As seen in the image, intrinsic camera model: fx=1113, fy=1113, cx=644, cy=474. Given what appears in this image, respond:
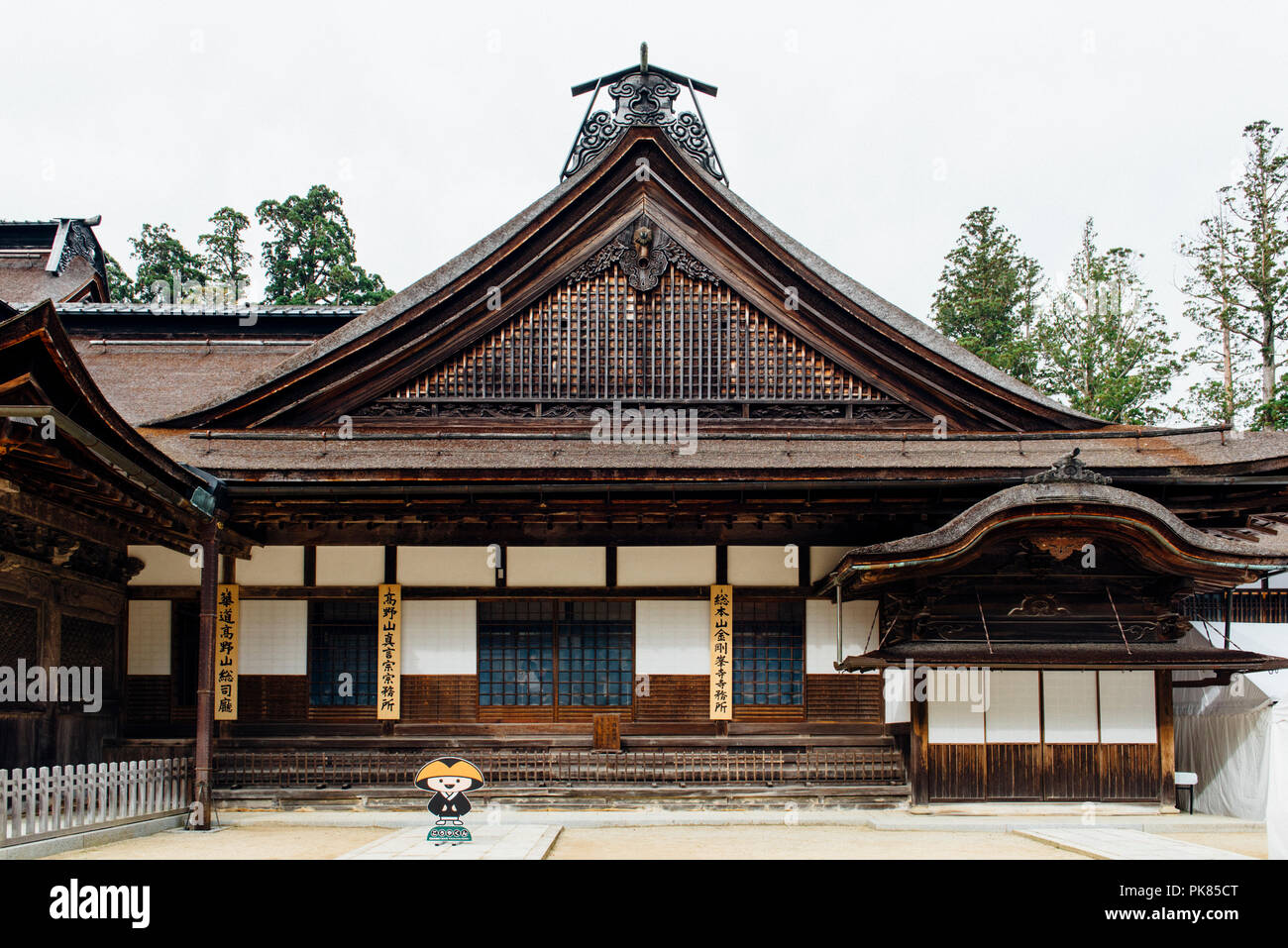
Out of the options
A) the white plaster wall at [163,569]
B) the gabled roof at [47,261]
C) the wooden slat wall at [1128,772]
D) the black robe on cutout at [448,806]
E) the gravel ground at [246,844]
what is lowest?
the gravel ground at [246,844]

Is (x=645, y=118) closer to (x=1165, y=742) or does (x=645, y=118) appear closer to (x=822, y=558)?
(x=822, y=558)

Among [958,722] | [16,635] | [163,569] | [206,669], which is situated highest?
[163,569]

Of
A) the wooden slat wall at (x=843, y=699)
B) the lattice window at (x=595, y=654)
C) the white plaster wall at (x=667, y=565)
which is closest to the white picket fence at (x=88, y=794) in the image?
the lattice window at (x=595, y=654)

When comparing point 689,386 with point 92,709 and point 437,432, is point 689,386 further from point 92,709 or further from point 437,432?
point 92,709

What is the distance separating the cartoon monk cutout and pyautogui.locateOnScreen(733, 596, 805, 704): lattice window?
5.48m

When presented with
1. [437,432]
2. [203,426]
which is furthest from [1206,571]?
[203,426]

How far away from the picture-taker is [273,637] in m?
16.0

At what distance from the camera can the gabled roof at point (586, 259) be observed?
54.0 feet

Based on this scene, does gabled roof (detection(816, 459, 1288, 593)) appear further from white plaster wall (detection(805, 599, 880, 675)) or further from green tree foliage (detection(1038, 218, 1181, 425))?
green tree foliage (detection(1038, 218, 1181, 425))

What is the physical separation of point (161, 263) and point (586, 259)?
36092 mm

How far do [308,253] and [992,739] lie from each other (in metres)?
40.0

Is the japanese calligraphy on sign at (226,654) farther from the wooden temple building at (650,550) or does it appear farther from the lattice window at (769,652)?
the lattice window at (769,652)

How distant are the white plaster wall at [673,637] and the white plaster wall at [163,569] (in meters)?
6.45

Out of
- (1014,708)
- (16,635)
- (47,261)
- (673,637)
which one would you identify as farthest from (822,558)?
(47,261)
